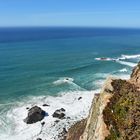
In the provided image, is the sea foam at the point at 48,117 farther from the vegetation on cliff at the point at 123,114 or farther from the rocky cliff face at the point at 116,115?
the vegetation on cliff at the point at 123,114

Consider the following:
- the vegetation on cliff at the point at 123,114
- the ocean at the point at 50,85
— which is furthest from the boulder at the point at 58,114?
the vegetation on cliff at the point at 123,114

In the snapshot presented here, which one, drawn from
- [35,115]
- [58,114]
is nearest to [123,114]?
[58,114]

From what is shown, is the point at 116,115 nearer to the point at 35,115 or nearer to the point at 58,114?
the point at 58,114

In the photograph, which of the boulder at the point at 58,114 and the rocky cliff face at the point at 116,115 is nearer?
the rocky cliff face at the point at 116,115

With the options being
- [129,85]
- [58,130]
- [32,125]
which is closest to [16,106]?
[32,125]

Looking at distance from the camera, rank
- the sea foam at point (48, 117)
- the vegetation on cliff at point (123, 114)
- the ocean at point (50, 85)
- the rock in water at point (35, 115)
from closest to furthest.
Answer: the vegetation on cliff at point (123, 114)
the sea foam at point (48, 117)
the ocean at point (50, 85)
the rock in water at point (35, 115)

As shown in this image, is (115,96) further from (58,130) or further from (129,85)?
(58,130)

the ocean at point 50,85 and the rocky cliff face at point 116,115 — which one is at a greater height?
the rocky cliff face at point 116,115
